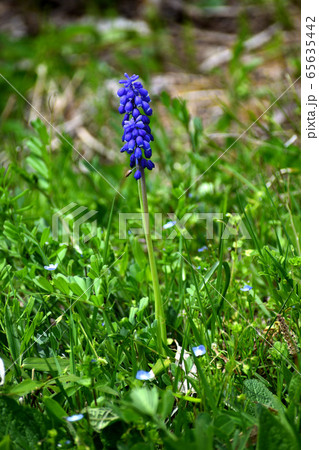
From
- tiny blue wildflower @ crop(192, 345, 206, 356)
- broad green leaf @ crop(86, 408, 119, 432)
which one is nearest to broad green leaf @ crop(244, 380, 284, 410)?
tiny blue wildflower @ crop(192, 345, 206, 356)

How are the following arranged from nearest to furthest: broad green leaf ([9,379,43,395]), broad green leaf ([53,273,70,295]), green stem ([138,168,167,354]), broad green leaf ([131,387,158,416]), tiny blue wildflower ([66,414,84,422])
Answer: broad green leaf ([131,387,158,416]) → tiny blue wildflower ([66,414,84,422]) → broad green leaf ([9,379,43,395]) → green stem ([138,168,167,354]) → broad green leaf ([53,273,70,295])

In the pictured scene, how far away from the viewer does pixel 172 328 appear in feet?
6.15

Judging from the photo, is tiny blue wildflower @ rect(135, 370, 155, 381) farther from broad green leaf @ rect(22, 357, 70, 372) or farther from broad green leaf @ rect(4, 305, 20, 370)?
broad green leaf @ rect(4, 305, 20, 370)

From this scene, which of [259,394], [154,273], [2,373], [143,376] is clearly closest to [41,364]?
[2,373]

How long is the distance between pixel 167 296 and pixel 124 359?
0.33 m

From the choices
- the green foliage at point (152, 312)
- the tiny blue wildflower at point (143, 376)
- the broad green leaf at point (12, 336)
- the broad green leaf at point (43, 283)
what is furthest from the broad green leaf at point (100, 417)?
the broad green leaf at point (43, 283)

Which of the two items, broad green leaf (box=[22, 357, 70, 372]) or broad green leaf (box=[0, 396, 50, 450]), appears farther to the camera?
broad green leaf (box=[22, 357, 70, 372])

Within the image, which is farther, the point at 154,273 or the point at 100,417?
the point at 154,273

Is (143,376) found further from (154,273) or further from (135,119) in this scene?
(135,119)

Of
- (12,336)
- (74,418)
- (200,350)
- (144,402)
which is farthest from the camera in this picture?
(12,336)

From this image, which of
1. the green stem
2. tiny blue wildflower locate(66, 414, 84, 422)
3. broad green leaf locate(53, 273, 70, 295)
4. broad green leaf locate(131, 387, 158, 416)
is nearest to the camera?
broad green leaf locate(131, 387, 158, 416)

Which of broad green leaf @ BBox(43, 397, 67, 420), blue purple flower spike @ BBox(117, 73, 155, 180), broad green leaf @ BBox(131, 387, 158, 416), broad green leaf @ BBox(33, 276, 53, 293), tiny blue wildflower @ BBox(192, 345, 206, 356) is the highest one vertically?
blue purple flower spike @ BBox(117, 73, 155, 180)

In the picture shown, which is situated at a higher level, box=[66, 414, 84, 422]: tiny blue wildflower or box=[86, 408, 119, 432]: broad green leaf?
box=[66, 414, 84, 422]: tiny blue wildflower

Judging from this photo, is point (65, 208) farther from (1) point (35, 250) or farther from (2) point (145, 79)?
(2) point (145, 79)
